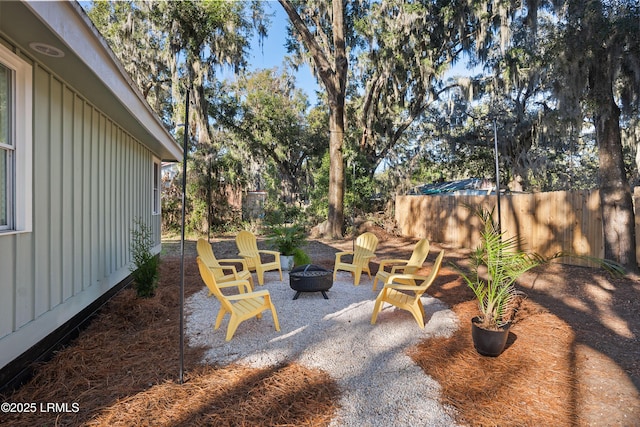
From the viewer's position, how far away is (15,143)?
93.4 inches

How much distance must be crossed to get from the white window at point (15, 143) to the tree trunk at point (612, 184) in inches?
306

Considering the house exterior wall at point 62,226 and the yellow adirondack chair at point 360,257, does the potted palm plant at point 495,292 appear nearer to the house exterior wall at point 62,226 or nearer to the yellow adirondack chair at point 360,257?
the yellow adirondack chair at point 360,257

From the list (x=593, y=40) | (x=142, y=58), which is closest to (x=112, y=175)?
(x=593, y=40)

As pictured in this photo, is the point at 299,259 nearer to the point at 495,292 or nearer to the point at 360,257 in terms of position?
the point at 360,257

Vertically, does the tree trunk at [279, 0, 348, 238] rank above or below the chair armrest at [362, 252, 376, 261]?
above

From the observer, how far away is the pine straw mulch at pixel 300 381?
203 centimetres

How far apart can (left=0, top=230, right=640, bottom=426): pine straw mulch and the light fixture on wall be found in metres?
2.30

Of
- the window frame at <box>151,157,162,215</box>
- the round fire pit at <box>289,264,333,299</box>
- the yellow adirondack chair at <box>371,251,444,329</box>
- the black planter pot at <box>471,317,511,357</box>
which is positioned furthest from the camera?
the window frame at <box>151,157,162,215</box>

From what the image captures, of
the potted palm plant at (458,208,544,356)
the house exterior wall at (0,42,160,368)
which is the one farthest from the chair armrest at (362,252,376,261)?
the house exterior wall at (0,42,160,368)

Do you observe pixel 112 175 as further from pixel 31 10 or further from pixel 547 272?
pixel 547 272

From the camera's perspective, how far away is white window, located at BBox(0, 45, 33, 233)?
2.29 meters

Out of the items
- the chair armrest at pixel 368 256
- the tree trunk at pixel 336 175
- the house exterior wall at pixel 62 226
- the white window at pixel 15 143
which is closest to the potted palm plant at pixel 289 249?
the chair armrest at pixel 368 256

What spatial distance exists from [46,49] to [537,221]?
28.0ft

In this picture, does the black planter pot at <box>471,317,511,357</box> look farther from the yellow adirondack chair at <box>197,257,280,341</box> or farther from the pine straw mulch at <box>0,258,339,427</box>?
the yellow adirondack chair at <box>197,257,280,341</box>
